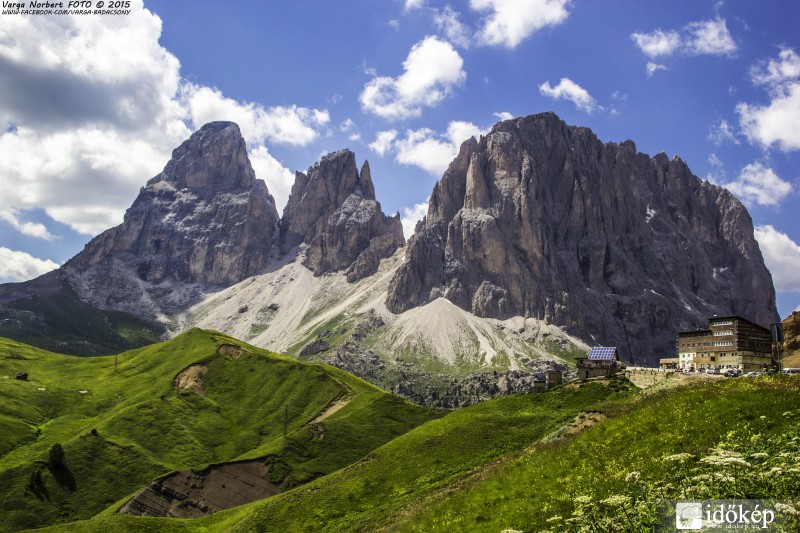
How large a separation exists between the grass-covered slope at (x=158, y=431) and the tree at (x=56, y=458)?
102cm

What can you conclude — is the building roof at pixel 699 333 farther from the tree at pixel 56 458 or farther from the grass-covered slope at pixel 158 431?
the tree at pixel 56 458

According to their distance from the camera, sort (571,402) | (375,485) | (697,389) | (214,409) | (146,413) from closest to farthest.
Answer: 1. (697,389)
2. (375,485)
3. (571,402)
4. (146,413)
5. (214,409)

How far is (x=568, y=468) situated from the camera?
42.2 metres

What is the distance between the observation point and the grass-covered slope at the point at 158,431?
133m

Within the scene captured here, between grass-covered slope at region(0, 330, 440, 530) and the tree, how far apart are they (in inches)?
40.1

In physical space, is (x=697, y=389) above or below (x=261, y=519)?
above

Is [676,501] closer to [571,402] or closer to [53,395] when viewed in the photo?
[571,402]

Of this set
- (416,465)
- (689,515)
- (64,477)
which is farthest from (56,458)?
(689,515)

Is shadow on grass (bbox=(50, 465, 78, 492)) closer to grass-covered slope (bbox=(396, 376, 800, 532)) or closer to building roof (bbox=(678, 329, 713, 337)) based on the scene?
grass-covered slope (bbox=(396, 376, 800, 532))

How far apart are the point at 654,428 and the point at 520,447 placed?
24776 mm

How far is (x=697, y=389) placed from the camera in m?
50.7

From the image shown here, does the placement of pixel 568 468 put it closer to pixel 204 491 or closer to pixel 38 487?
pixel 204 491

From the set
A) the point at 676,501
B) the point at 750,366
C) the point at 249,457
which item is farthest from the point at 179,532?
the point at 750,366

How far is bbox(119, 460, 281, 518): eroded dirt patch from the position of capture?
403ft
